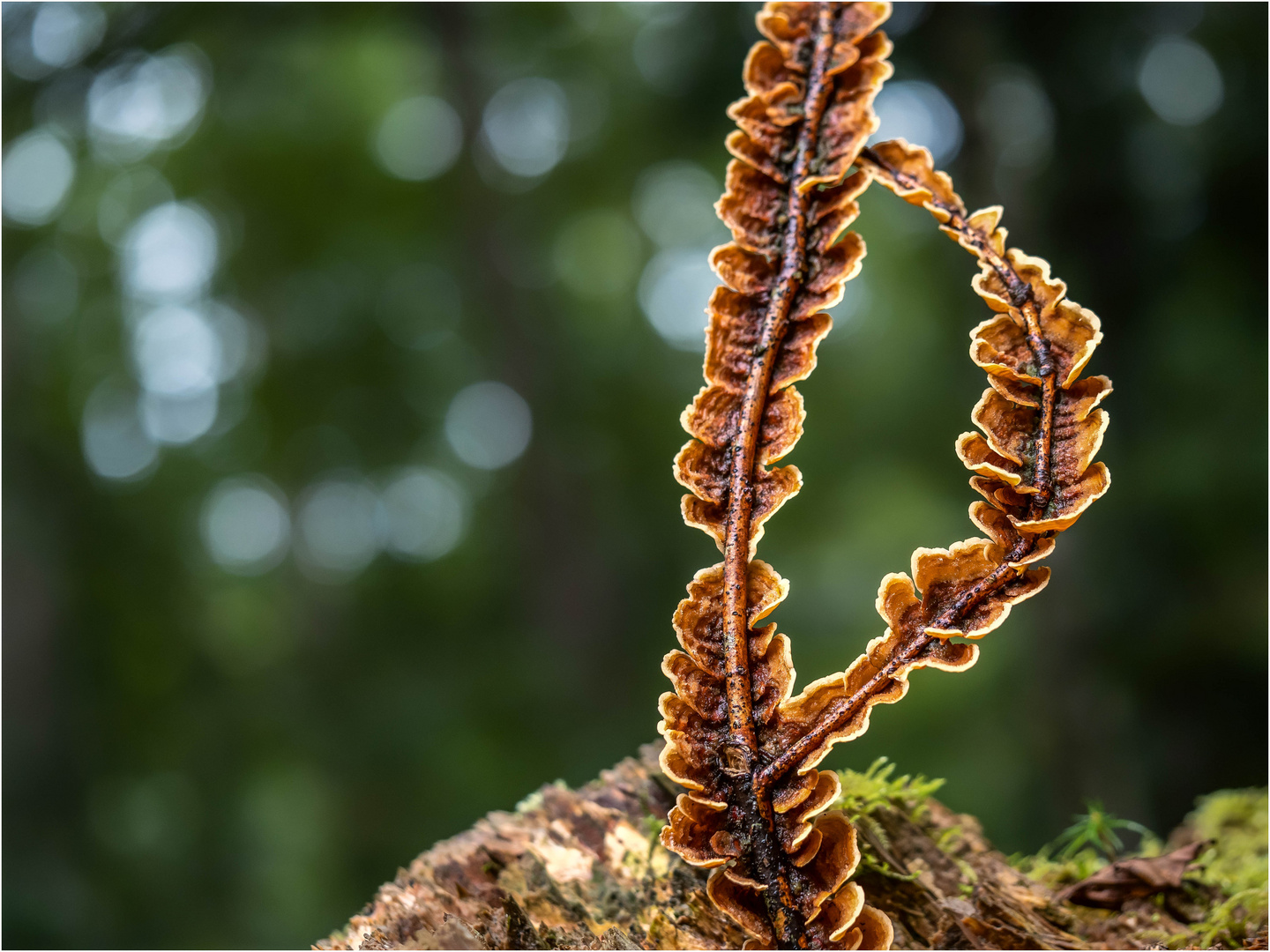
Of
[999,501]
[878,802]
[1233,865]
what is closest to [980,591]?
[999,501]

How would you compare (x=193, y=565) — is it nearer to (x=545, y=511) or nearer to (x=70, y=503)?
(x=70, y=503)

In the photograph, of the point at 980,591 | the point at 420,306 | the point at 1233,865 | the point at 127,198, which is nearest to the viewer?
the point at 980,591

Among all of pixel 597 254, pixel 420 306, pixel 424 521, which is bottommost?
pixel 424 521

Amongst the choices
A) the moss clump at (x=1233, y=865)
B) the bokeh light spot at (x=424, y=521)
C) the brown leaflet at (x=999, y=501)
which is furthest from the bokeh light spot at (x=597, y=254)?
the brown leaflet at (x=999, y=501)

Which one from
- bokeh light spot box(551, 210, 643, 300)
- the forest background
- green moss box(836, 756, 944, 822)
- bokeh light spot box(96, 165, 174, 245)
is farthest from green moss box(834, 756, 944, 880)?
bokeh light spot box(96, 165, 174, 245)

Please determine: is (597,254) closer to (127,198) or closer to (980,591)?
(127,198)

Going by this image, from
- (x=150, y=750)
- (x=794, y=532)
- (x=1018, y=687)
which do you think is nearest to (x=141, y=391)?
(x=150, y=750)

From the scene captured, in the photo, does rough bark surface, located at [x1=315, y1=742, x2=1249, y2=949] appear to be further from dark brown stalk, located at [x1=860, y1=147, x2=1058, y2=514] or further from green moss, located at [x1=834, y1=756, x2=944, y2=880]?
dark brown stalk, located at [x1=860, y1=147, x2=1058, y2=514]
